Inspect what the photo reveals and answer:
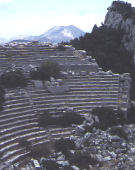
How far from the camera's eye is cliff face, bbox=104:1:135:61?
1596 inches

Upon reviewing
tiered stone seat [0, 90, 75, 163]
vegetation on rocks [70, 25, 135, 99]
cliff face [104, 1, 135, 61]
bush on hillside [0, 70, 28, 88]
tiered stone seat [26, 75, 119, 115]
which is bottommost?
tiered stone seat [0, 90, 75, 163]

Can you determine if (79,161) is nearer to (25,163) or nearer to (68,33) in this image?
(25,163)

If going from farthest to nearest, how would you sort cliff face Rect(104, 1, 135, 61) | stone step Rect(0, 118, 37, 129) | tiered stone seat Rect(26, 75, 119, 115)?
cliff face Rect(104, 1, 135, 61)
tiered stone seat Rect(26, 75, 119, 115)
stone step Rect(0, 118, 37, 129)

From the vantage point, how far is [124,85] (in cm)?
2030

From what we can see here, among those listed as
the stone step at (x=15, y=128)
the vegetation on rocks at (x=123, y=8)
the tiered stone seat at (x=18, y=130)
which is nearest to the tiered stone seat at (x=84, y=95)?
the tiered stone seat at (x=18, y=130)

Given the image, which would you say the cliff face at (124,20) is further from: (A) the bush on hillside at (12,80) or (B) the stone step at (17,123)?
(B) the stone step at (17,123)

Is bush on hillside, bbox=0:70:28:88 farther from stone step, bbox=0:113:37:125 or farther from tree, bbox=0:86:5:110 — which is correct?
stone step, bbox=0:113:37:125

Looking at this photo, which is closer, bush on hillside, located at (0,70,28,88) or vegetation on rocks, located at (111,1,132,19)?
bush on hillside, located at (0,70,28,88)

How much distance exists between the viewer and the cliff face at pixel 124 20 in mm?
40531

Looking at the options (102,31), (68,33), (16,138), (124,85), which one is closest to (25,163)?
(16,138)

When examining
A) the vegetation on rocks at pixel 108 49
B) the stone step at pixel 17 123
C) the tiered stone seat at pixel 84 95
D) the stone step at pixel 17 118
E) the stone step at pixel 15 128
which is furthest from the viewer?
the vegetation on rocks at pixel 108 49

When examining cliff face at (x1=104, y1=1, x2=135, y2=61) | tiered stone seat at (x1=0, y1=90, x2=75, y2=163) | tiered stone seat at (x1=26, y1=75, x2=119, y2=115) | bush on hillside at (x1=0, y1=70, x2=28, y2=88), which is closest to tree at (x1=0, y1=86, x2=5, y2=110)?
tiered stone seat at (x1=0, y1=90, x2=75, y2=163)

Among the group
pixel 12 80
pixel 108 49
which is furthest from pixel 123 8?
pixel 12 80

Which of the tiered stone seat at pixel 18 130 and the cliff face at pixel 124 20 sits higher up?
the cliff face at pixel 124 20
